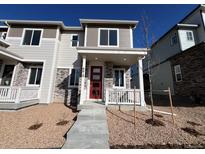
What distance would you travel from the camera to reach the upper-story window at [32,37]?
9.32 metres

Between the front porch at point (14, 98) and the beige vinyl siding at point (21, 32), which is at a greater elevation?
the beige vinyl siding at point (21, 32)

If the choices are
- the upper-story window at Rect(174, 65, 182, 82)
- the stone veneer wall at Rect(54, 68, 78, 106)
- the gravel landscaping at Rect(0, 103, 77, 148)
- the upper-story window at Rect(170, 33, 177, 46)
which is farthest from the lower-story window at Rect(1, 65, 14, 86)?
the upper-story window at Rect(170, 33, 177, 46)

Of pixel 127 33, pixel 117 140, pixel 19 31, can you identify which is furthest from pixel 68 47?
pixel 117 140

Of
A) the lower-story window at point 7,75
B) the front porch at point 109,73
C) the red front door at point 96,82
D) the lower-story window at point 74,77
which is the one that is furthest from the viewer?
the lower-story window at point 74,77

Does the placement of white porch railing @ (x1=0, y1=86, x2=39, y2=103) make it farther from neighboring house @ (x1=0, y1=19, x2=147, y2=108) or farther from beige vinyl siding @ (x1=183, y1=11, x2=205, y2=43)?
beige vinyl siding @ (x1=183, y1=11, x2=205, y2=43)

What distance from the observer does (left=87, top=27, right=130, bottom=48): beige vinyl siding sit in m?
9.06

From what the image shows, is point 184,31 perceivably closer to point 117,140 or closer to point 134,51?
point 134,51

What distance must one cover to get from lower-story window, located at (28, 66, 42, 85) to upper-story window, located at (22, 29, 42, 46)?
7.17 feet

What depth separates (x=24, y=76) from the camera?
8859 millimetres

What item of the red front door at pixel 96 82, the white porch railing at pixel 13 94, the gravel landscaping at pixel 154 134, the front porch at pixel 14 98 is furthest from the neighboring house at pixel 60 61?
the gravel landscaping at pixel 154 134

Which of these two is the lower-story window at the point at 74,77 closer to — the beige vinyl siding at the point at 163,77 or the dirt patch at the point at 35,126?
the dirt patch at the point at 35,126

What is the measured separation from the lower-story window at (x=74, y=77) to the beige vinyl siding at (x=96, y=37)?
8.24 feet

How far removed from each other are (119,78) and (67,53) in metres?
5.23
